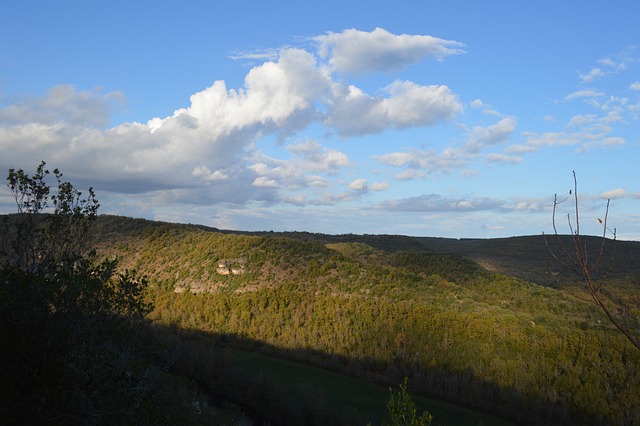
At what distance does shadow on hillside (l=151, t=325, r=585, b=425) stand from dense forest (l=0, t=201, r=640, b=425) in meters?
0.11

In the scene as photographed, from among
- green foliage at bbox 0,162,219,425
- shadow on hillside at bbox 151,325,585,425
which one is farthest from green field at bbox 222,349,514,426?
green foliage at bbox 0,162,219,425

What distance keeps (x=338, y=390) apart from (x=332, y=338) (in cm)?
886

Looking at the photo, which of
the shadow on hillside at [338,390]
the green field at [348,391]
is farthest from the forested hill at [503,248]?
the shadow on hillside at [338,390]

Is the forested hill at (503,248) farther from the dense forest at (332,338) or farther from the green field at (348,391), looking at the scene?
the green field at (348,391)

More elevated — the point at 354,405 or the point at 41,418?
the point at 41,418

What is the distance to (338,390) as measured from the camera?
29938 mm

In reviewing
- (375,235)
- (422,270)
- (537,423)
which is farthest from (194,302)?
(375,235)

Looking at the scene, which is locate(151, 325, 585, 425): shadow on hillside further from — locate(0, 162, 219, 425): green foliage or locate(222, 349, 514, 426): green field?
locate(0, 162, 219, 425): green foliage

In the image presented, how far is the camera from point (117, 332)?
39.6 feet

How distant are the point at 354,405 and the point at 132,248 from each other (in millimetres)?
45390

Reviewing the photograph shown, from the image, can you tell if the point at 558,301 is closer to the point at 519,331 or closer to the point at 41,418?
the point at 519,331

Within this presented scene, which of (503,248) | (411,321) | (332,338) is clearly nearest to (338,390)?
(332,338)

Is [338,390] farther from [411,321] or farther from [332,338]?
[411,321]

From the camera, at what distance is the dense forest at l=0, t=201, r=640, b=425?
44.9ft
